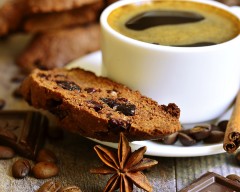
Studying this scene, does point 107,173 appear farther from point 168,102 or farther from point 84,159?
point 168,102

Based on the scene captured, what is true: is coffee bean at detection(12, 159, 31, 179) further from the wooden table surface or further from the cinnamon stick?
the cinnamon stick

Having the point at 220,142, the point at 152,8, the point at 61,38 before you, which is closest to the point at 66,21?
the point at 61,38

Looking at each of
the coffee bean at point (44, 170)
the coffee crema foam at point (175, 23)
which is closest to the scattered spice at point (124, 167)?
the coffee bean at point (44, 170)

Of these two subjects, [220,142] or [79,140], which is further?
[79,140]

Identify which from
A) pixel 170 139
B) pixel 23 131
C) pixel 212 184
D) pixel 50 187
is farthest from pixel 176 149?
pixel 23 131

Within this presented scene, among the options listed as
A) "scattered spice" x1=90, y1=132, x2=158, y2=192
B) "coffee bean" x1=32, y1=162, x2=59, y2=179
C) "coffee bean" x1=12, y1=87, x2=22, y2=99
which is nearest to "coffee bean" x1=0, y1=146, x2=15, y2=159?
"coffee bean" x1=32, y1=162, x2=59, y2=179

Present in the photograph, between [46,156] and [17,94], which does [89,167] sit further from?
[17,94]
